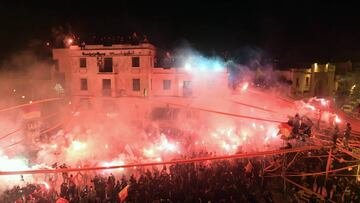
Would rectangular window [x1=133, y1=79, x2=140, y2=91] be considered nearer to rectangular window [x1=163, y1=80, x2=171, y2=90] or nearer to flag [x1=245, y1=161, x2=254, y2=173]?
rectangular window [x1=163, y1=80, x2=171, y2=90]

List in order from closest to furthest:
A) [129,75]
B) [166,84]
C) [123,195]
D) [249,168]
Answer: [123,195]
[249,168]
[129,75]
[166,84]

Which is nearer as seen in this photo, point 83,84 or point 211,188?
point 211,188

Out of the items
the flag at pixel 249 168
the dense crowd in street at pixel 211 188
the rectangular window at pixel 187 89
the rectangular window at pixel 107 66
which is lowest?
the dense crowd in street at pixel 211 188

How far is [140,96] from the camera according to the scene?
22688 mm

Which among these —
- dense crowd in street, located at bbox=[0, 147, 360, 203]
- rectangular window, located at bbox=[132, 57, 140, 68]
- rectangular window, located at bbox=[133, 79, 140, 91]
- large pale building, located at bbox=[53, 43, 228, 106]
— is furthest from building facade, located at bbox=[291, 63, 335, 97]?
dense crowd in street, located at bbox=[0, 147, 360, 203]

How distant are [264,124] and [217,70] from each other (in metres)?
6.97

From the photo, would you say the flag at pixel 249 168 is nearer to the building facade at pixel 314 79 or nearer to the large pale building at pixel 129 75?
the large pale building at pixel 129 75

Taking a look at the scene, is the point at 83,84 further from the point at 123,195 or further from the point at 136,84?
the point at 123,195

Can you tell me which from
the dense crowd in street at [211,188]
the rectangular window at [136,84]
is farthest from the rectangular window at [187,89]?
the dense crowd in street at [211,188]

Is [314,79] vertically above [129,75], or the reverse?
[129,75]

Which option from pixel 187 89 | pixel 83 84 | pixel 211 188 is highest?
pixel 83 84

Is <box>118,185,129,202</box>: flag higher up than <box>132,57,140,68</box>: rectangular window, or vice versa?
<box>132,57,140,68</box>: rectangular window

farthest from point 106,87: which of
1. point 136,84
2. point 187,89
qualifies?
point 187,89

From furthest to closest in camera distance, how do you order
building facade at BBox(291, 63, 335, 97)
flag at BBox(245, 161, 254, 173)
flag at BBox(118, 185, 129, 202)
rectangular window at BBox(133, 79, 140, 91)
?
building facade at BBox(291, 63, 335, 97) → rectangular window at BBox(133, 79, 140, 91) → flag at BBox(245, 161, 254, 173) → flag at BBox(118, 185, 129, 202)
